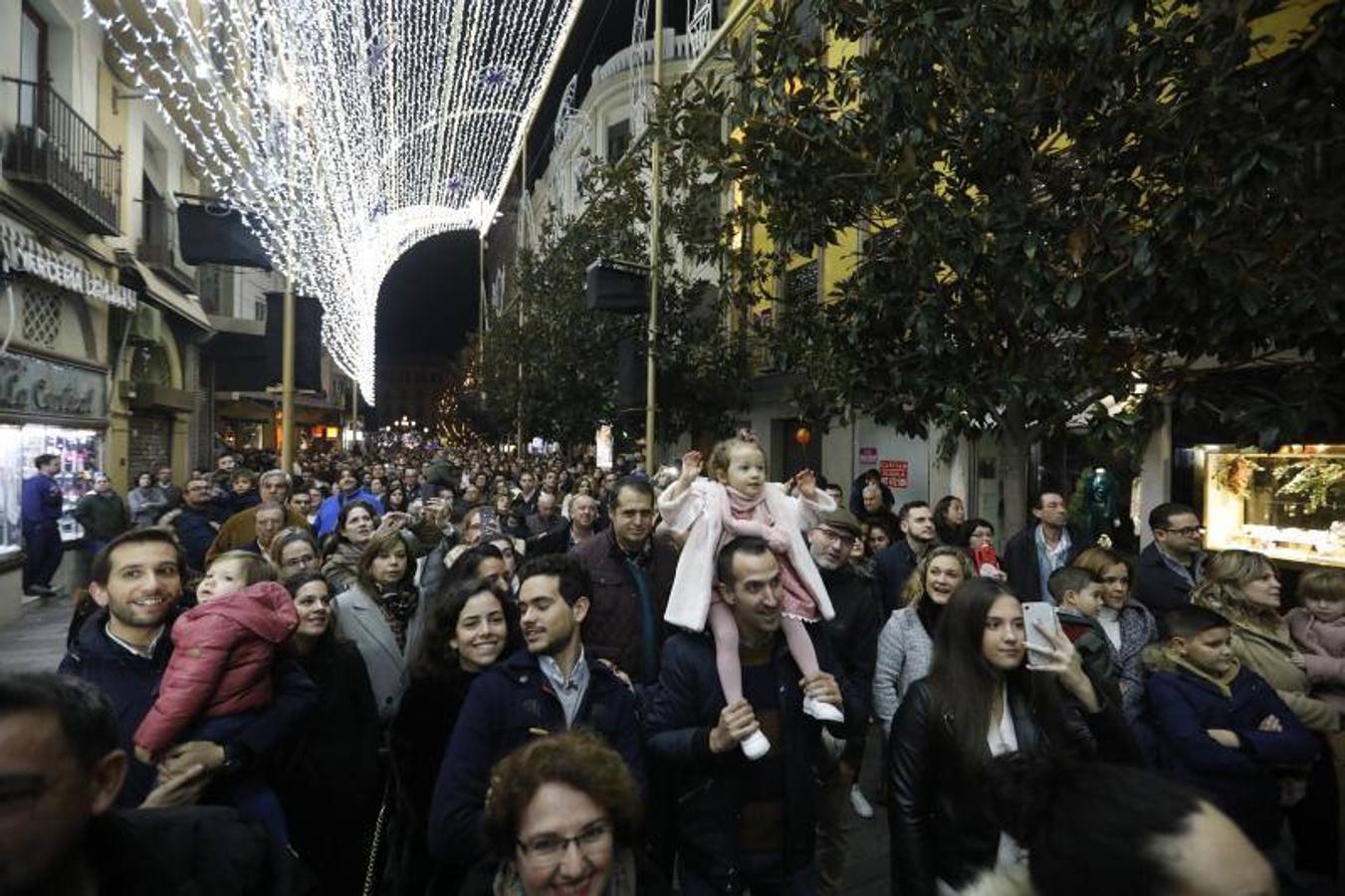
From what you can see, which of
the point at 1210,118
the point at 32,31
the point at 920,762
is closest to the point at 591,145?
the point at 32,31

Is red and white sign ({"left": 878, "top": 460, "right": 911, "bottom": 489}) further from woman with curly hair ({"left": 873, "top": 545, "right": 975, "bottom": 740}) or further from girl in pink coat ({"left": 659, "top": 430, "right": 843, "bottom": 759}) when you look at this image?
girl in pink coat ({"left": 659, "top": 430, "right": 843, "bottom": 759})

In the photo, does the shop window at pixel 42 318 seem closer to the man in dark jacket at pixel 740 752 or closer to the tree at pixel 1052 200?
the tree at pixel 1052 200

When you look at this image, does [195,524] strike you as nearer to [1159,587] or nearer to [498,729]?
[498,729]

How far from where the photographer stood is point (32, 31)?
1298 cm

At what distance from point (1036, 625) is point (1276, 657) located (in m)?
2.10

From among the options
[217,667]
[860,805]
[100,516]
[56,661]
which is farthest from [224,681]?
[100,516]

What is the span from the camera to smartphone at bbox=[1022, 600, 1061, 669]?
2926 millimetres

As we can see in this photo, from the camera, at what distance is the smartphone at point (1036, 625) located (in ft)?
9.60

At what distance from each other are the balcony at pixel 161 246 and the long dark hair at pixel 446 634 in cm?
1734

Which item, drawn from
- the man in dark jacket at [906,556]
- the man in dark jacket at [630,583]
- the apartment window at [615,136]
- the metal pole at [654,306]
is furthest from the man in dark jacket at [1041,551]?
the apartment window at [615,136]

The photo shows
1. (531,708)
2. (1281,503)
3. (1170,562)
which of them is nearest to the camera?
(531,708)

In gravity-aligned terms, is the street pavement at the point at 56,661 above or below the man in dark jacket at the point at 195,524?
below

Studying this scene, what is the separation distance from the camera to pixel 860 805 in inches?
219

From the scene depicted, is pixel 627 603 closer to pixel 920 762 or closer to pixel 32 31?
pixel 920 762
